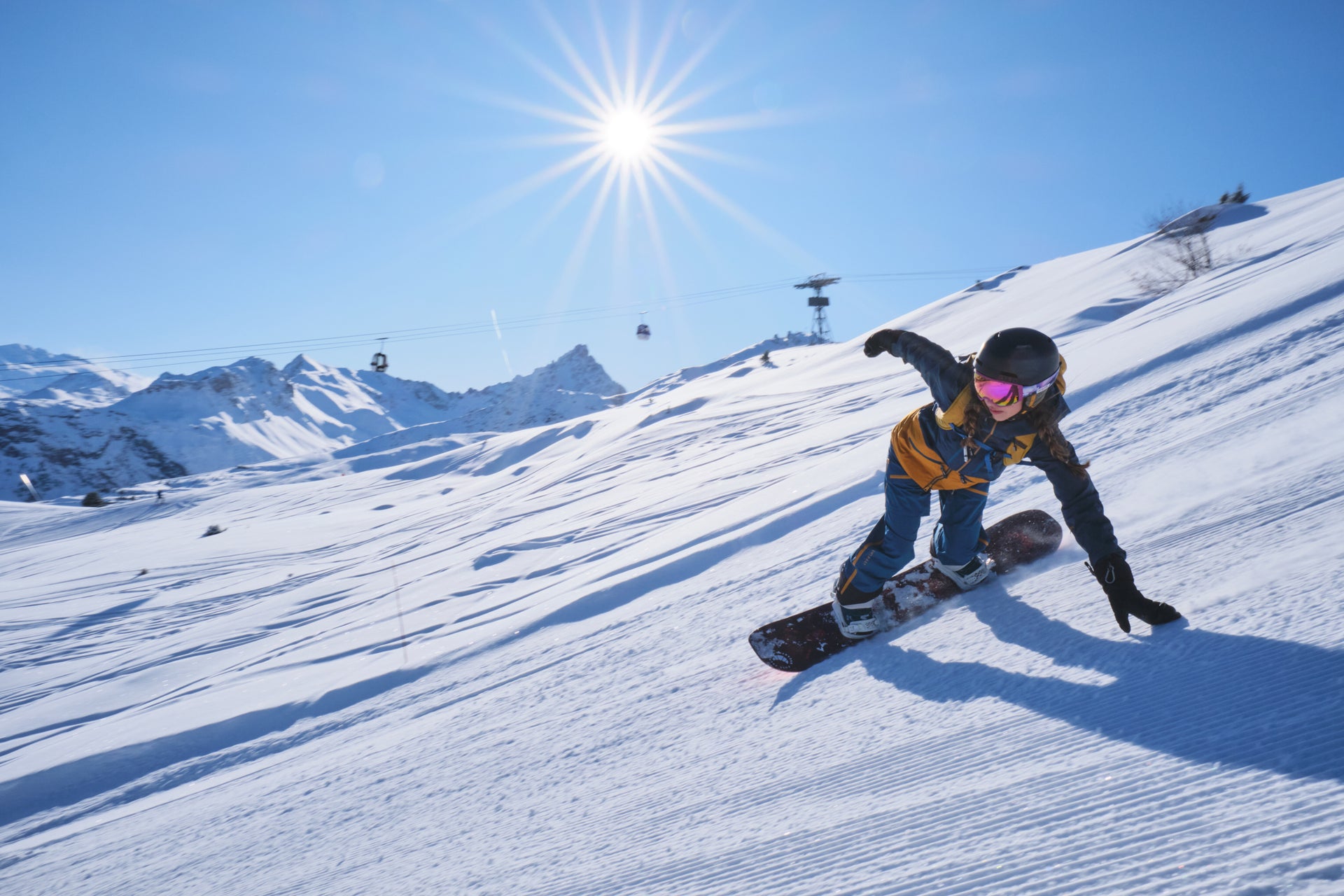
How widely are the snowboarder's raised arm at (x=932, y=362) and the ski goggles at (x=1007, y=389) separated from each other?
0.58 ft

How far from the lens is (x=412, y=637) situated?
5.23 metres

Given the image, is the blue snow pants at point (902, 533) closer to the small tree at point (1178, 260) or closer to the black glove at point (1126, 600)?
the black glove at point (1126, 600)

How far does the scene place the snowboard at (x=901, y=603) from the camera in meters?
2.73

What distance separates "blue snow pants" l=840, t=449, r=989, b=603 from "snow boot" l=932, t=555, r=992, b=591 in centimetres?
5

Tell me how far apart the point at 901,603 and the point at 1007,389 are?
114 centimetres

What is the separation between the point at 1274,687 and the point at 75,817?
18.6ft

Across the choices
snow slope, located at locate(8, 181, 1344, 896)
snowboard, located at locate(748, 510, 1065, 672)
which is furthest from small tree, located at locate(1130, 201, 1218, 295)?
snowboard, located at locate(748, 510, 1065, 672)

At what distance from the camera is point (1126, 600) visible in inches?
77.7

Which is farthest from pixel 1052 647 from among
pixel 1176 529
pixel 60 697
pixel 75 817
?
pixel 60 697

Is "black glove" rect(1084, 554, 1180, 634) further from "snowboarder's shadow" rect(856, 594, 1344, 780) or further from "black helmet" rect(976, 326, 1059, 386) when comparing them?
"black helmet" rect(976, 326, 1059, 386)

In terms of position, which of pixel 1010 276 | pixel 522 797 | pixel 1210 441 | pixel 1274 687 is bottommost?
pixel 522 797

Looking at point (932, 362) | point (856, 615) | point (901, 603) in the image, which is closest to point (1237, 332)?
point (932, 362)

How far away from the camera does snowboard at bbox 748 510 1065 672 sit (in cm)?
273

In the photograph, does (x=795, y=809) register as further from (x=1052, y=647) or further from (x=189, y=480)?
(x=189, y=480)
